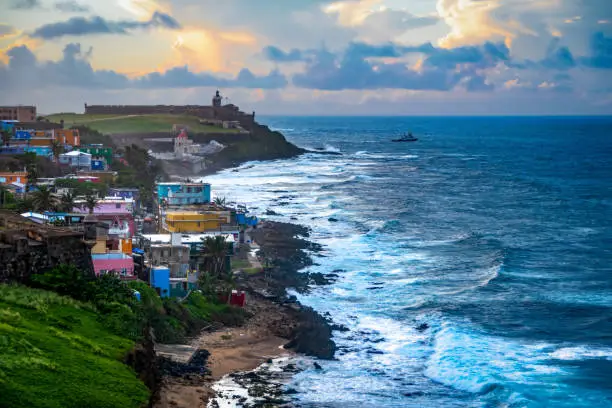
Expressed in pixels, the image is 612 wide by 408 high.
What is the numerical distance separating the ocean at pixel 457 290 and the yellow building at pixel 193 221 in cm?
773

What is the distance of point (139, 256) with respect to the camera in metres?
45.9

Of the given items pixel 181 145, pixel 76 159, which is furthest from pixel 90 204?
pixel 181 145

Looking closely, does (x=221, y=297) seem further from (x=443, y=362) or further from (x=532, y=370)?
(x=532, y=370)

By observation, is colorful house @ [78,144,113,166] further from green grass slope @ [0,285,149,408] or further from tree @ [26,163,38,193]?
green grass slope @ [0,285,149,408]

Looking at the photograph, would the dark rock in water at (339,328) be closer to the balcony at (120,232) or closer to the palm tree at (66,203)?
the balcony at (120,232)

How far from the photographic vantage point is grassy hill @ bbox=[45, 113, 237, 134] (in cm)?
15875

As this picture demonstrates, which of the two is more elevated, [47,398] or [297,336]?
[47,398]

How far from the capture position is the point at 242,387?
3688 centimetres

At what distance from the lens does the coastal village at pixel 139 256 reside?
112ft

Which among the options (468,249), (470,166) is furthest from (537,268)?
(470,166)

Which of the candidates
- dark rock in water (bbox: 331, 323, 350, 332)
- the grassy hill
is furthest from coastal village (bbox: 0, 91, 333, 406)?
the grassy hill

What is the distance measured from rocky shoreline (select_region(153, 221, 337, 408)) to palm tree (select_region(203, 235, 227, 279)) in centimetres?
183

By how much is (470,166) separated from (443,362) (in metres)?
116

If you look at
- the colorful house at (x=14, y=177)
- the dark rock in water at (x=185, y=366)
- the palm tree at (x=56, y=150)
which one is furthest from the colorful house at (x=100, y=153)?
the dark rock in water at (x=185, y=366)
